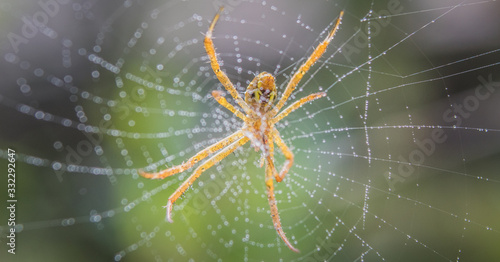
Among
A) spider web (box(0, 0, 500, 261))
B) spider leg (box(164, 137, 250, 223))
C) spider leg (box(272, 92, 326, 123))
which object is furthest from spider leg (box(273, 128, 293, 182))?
spider web (box(0, 0, 500, 261))

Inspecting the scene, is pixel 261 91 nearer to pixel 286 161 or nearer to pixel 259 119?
pixel 259 119

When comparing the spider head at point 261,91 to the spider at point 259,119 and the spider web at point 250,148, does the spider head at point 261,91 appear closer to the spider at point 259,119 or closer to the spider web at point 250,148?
the spider at point 259,119

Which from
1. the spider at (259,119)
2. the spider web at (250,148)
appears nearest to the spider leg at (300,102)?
the spider at (259,119)

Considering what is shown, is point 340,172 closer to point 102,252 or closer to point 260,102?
point 260,102

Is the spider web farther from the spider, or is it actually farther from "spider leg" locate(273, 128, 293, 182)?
"spider leg" locate(273, 128, 293, 182)

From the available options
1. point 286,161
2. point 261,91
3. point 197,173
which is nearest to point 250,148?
point 197,173
